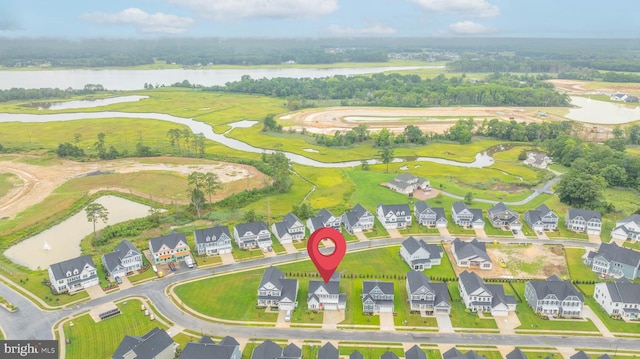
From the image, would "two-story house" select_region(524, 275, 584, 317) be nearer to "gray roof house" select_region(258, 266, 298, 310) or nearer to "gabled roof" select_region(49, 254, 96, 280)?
"gray roof house" select_region(258, 266, 298, 310)

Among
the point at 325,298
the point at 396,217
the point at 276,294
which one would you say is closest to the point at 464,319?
the point at 325,298

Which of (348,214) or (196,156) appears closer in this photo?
(348,214)

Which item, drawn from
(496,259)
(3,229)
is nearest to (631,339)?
(496,259)

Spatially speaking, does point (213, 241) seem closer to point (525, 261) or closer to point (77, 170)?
point (525, 261)

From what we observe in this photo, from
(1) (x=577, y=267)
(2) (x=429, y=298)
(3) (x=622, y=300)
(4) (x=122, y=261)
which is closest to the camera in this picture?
(3) (x=622, y=300)

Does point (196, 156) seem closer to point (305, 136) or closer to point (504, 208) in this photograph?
point (305, 136)

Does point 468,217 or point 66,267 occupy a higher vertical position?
point 66,267
